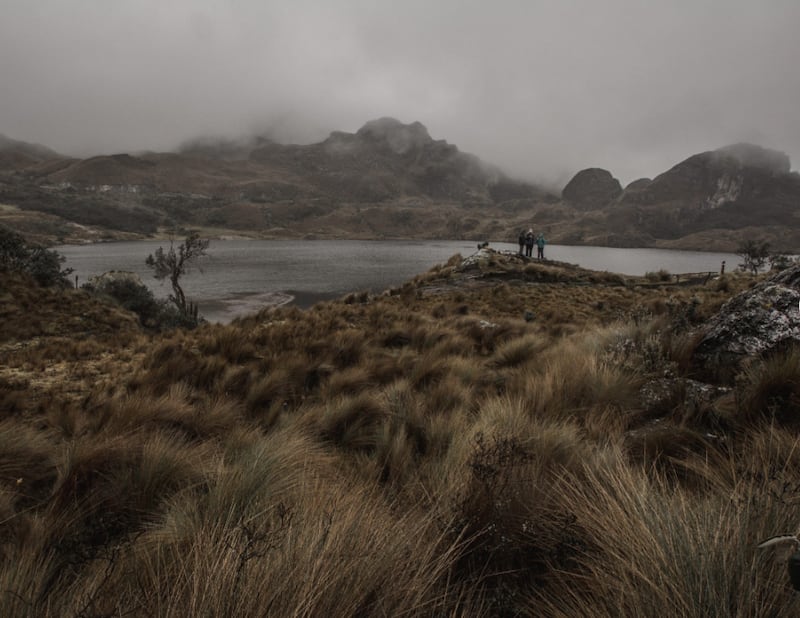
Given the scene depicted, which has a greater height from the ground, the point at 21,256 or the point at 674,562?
the point at 21,256

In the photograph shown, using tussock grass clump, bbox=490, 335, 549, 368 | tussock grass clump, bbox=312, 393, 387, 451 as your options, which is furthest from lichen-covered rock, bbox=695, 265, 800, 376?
tussock grass clump, bbox=312, 393, 387, 451

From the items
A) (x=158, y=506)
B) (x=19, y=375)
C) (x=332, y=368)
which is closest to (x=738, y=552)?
(x=158, y=506)

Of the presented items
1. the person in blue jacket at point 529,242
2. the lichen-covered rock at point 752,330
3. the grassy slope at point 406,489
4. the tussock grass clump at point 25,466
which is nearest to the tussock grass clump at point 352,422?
the grassy slope at point 406,489

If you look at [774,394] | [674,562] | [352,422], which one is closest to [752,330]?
[774,394]

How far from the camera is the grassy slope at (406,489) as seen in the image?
3.78ft

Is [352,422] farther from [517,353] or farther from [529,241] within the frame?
[529,241]

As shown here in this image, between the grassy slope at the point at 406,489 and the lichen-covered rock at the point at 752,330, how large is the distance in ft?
0.90

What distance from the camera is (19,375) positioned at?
223 inches

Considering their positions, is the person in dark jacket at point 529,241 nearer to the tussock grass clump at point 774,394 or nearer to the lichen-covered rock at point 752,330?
the lichen-covered rock at point 752,330

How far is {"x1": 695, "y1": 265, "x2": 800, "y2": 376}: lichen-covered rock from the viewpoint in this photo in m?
3.60

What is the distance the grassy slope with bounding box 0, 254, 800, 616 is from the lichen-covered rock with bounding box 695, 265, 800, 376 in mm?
274

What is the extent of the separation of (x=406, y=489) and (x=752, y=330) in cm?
393

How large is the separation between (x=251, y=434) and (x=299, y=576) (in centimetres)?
207

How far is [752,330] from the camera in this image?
376 cm
